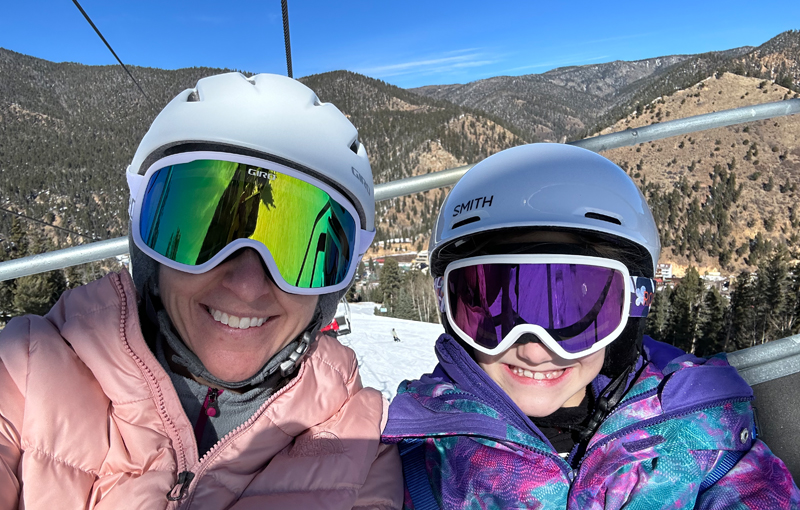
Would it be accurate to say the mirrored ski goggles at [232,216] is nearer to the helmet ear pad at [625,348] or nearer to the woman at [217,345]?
the woman at [217,345]

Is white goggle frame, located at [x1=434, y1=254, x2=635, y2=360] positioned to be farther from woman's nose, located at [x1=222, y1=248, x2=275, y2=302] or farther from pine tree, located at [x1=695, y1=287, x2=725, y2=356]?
pine tree, located at [x1=695, y1=287, x2=725, y2=356]

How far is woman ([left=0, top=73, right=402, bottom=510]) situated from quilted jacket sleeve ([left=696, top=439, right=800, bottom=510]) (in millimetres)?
1009

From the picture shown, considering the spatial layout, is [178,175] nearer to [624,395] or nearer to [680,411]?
[624,395]

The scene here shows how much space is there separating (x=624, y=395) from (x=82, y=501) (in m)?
1.67

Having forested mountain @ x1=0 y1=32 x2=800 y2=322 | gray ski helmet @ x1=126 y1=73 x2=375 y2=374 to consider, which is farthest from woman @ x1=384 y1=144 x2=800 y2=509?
forested mountain @ x1=0 y1=32 x2=800 y2=322

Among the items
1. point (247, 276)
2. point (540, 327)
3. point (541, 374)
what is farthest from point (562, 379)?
point (247, 276)

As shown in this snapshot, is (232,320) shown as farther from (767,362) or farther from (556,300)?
(767,362)

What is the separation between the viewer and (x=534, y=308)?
5.62ft

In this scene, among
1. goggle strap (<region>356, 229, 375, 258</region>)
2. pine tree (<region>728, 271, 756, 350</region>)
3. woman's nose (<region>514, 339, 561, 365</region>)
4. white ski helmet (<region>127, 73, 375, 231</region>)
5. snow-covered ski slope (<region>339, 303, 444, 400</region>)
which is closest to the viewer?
white ski helmet (<region>127, 73, 375, 231</region>)

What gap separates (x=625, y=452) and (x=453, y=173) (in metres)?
1.41

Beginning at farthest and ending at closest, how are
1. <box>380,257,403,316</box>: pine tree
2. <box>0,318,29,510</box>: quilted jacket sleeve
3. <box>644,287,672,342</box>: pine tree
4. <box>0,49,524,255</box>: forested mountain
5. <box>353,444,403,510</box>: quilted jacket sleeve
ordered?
1. <box>0,49,524,255</box>: forested mountain
2. <box>380,257,403,316</box>: pine tree
3. <box>644,287,672,342</box>: pine tree
4. <box>353,444,403,510</box>: quilted jacket sleeve
5. <box>0,318,29,510</box>: quilted jacket sleeve

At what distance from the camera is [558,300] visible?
66.7 inches

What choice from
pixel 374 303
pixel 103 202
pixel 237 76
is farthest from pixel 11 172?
pixel 237 76

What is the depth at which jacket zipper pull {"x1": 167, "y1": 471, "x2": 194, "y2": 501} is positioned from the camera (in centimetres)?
126
